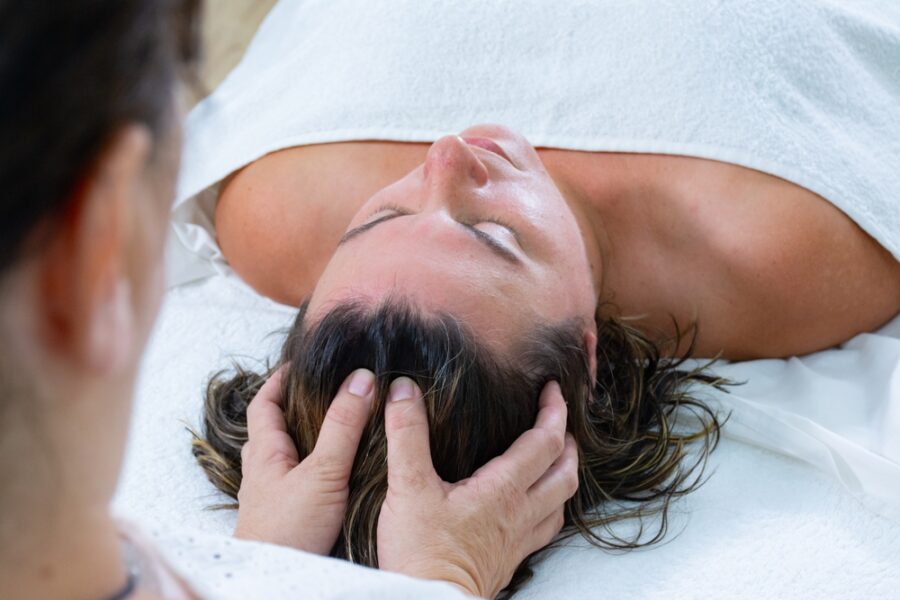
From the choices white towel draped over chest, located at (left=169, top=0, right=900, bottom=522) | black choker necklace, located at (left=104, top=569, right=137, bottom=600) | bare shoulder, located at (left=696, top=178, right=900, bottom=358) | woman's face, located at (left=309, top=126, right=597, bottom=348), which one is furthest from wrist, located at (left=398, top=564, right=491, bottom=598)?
bare shoulder, located at (left=696, top=178, right=900, bottom=358)

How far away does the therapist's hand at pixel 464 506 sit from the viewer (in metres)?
0.90

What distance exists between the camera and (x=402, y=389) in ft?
3.13

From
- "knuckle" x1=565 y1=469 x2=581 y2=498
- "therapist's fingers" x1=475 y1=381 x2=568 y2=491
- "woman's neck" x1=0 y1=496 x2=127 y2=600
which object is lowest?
"knuckle" x1=565 y1=469 x2=581 y2=498

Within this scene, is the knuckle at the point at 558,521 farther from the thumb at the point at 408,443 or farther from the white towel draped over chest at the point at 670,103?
the white towel draped over chest at the point at 670,103

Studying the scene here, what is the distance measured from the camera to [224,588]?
25.5 inches

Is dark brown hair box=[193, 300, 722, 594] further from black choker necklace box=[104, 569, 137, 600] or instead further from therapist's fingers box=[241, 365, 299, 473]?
black choker necklace box=[104, 569, 137, 600]

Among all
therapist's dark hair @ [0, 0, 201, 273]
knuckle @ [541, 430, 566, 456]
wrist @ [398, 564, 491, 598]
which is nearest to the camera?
therapist's dark hair @ [0, 0, 201, 273]

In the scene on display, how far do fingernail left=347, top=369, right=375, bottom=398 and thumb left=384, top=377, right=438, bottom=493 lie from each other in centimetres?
3

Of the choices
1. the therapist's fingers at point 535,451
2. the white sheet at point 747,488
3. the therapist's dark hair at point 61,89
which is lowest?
the white sheet at point 747,488

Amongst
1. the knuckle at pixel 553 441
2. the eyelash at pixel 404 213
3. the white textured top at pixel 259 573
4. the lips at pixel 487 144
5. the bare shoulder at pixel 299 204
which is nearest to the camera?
the white textured top at pixel 259 573

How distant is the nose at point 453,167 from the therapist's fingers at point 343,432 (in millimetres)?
257

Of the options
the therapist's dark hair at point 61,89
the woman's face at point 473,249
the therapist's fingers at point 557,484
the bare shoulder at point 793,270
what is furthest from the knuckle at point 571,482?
the therapist's dark hair at point 61,89

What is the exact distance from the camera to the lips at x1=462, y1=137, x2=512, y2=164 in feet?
3.94

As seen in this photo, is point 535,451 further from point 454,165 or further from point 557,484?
point 454,165
